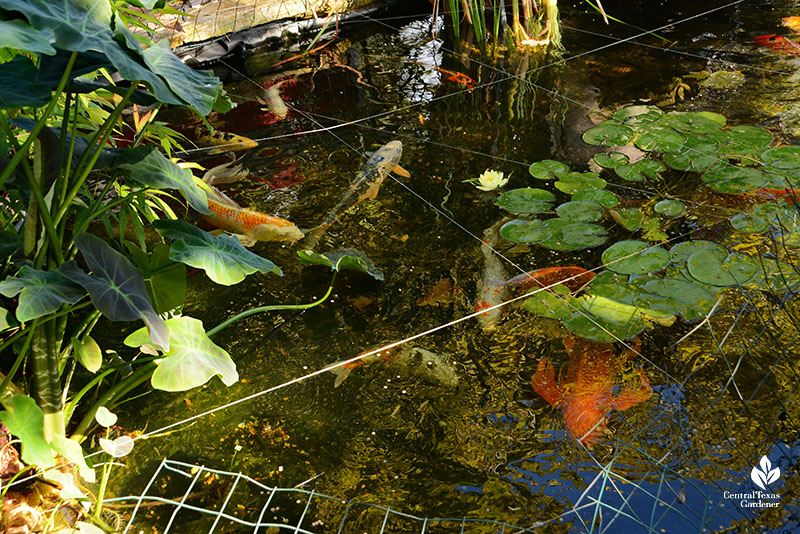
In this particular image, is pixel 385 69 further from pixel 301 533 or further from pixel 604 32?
pixel 301 533

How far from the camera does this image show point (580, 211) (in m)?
2.20

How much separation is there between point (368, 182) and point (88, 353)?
1.30 meters

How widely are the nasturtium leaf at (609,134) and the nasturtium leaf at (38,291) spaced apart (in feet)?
6.50

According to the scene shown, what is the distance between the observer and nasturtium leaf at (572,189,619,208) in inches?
87.7

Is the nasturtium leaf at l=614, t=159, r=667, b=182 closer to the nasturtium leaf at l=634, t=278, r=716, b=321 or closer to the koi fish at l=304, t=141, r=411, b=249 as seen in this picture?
the nasturtium leaf at l=634, t=278, r=716, b=321

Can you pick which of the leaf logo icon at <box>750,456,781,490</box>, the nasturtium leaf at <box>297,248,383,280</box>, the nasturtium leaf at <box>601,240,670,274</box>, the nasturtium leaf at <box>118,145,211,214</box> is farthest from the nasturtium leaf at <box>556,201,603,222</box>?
the nasturtium leaf at <box>118,145,211,214</box>

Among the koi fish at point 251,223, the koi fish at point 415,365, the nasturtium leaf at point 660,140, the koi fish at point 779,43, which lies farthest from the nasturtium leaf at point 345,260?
the koi fish at point 779,43

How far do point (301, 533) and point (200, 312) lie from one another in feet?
2.70

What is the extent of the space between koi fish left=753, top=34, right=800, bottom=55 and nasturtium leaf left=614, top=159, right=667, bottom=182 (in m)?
1.36

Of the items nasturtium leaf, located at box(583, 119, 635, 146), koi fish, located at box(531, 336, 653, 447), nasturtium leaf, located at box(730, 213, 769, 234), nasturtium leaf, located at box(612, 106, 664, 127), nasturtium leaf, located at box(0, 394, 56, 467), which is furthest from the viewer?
nasturtium leaf, located at box(612, 106, 664, 127)

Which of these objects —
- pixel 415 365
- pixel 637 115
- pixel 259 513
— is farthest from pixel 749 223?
pixel 259 513

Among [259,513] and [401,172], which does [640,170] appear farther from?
[259,513]

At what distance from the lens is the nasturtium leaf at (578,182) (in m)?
2.32

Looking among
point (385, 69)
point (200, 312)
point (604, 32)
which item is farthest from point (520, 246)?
point (604, 32)
